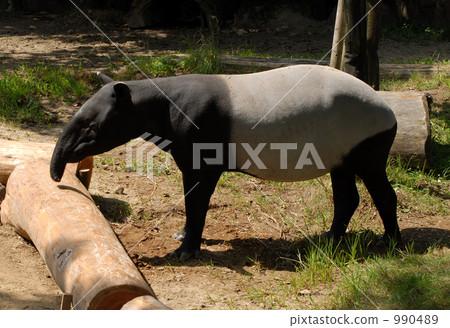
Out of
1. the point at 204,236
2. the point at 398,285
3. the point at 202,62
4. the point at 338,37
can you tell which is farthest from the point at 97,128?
the point at 202,62

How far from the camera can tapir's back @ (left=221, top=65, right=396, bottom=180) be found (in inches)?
185

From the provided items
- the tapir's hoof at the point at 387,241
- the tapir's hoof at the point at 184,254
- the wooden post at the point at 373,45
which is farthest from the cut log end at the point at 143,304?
the wooden post at the point at 373,45

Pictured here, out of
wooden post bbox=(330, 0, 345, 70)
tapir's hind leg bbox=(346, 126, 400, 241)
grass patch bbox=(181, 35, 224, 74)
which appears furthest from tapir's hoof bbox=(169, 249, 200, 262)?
grass patch bbox=(181, 35, 224, 74)

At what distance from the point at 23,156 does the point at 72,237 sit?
170cm

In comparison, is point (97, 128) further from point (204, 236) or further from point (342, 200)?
point (342, 200)

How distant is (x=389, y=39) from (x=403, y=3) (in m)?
1.80

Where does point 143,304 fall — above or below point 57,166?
below

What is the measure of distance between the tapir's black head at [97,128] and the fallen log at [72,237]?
29 cm

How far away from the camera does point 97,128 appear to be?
4.73 metres

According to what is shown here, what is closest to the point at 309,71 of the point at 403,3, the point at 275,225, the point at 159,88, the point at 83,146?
the point at 159,88

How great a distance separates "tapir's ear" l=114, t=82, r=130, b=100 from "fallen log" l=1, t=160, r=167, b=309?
98cm

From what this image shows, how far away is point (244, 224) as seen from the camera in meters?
5.77
